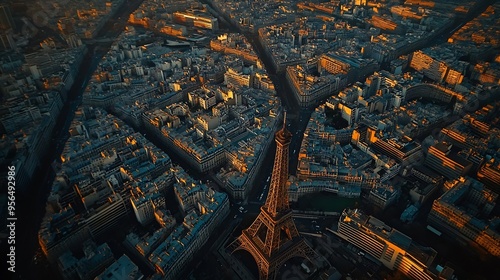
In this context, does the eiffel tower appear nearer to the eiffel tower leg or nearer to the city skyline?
the eiffel tower leg

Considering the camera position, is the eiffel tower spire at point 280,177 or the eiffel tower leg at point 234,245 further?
the eiffel tower leg at point 234,245

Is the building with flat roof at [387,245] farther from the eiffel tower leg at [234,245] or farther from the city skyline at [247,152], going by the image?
the eiffel tower leg at [234,245]

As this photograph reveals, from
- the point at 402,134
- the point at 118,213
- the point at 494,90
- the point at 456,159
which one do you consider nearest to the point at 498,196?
the point at 456,159

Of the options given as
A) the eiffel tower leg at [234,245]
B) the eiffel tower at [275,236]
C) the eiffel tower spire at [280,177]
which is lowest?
the eiffel tower leg at [234,245]

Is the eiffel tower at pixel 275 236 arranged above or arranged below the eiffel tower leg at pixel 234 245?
above

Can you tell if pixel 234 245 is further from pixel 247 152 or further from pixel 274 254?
pixel 247 152

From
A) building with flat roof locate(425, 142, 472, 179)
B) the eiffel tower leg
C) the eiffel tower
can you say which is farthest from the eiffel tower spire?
building with flat roof locate(425, 142, 472, 179)

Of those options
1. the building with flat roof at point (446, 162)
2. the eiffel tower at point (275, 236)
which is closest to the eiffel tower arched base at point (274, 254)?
the eiffel tower at point (275, 236)
